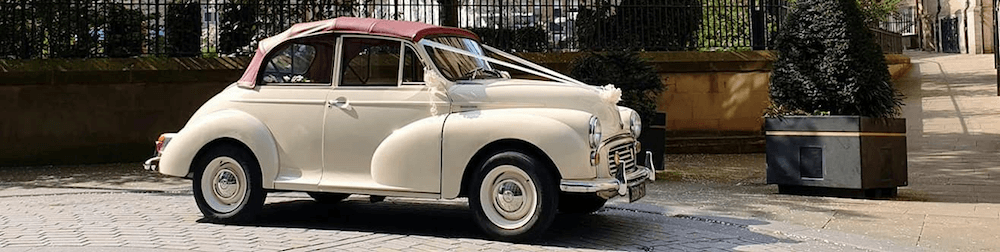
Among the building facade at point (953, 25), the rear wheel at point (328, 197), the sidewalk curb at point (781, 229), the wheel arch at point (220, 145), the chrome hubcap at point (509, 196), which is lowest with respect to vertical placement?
the sidewalk curb at point (781, 229)

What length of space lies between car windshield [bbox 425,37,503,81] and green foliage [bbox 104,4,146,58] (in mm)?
8308

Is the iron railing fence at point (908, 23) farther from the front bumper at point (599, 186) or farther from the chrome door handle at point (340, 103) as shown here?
the chrome door handle at point (340, 103)

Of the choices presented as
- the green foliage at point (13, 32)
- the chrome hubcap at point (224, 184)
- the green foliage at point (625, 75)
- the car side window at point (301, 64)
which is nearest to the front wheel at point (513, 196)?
the car side window at point (301, 64)

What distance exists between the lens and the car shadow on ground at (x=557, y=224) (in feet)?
22.8

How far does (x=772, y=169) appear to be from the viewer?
32.6 ft

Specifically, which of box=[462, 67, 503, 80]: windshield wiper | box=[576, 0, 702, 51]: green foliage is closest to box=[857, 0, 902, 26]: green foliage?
box=[576, 0, 702, 51]: green foliage

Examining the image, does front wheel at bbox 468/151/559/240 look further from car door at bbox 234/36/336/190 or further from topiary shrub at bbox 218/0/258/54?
topiary shrub at bbox 218/0/258/54

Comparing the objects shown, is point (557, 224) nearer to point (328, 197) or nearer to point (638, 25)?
point (328, 197)

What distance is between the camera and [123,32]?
1477 centimetres

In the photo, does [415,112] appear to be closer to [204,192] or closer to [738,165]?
[204,192]

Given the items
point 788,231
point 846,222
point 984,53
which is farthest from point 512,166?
point 984,53

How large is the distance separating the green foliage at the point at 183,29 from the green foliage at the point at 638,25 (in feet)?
18.3

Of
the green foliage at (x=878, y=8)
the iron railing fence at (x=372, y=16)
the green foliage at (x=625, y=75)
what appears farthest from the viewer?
the green foliage at (x=878, y=8)

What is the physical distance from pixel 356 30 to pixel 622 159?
2.13 m
